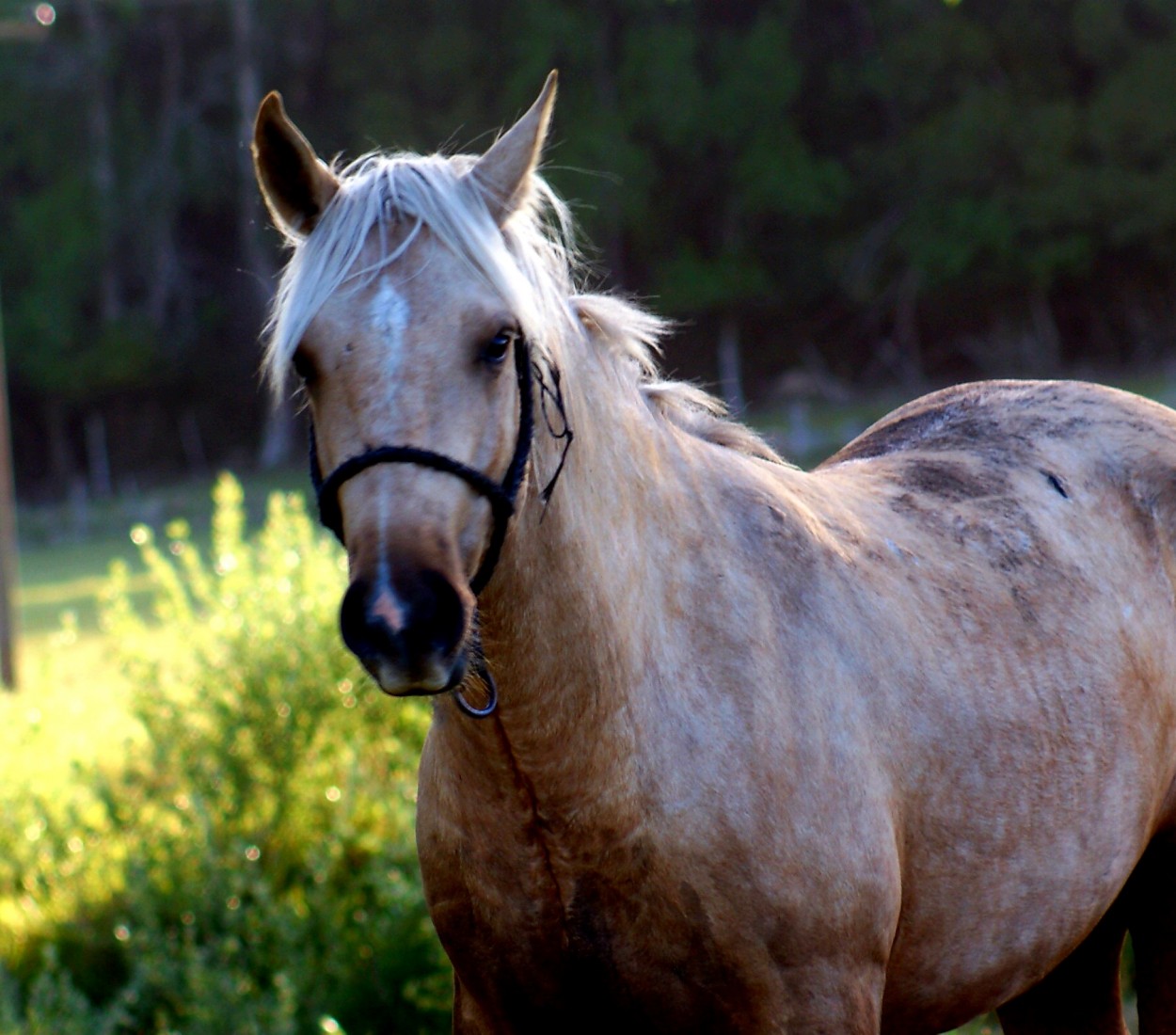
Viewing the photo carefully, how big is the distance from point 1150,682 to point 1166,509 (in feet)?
1.31

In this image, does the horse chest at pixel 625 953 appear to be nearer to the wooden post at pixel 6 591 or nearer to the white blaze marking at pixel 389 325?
the white blaze marking at pixel 389 325

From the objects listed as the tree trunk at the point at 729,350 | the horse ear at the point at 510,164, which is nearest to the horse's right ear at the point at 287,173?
the horse ear at the point at 510,164

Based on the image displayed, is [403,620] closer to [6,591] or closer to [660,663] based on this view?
[660,663]

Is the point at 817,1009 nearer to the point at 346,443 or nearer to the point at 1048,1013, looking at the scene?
the point at 346,443

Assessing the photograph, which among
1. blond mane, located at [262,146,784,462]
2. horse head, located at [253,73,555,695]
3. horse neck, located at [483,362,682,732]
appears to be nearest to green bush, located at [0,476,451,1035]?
horse neck, located at [483,362,682,732]

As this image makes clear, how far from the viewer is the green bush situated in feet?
13.6

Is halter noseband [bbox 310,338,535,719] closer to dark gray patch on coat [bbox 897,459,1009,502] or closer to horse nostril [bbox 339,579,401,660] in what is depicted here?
horse nostril [bbox 339,579,401,660]

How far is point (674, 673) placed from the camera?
2119mm

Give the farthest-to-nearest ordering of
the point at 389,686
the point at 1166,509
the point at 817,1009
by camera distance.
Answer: the point at 1166,509
the point at 817,1009
the point at 389,686

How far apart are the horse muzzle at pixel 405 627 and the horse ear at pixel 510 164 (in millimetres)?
622

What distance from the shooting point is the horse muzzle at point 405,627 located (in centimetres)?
166

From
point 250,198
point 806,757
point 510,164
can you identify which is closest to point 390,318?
point 510,164

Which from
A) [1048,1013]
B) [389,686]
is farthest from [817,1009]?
[1048,1013]

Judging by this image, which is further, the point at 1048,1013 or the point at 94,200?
the point at 94,200
